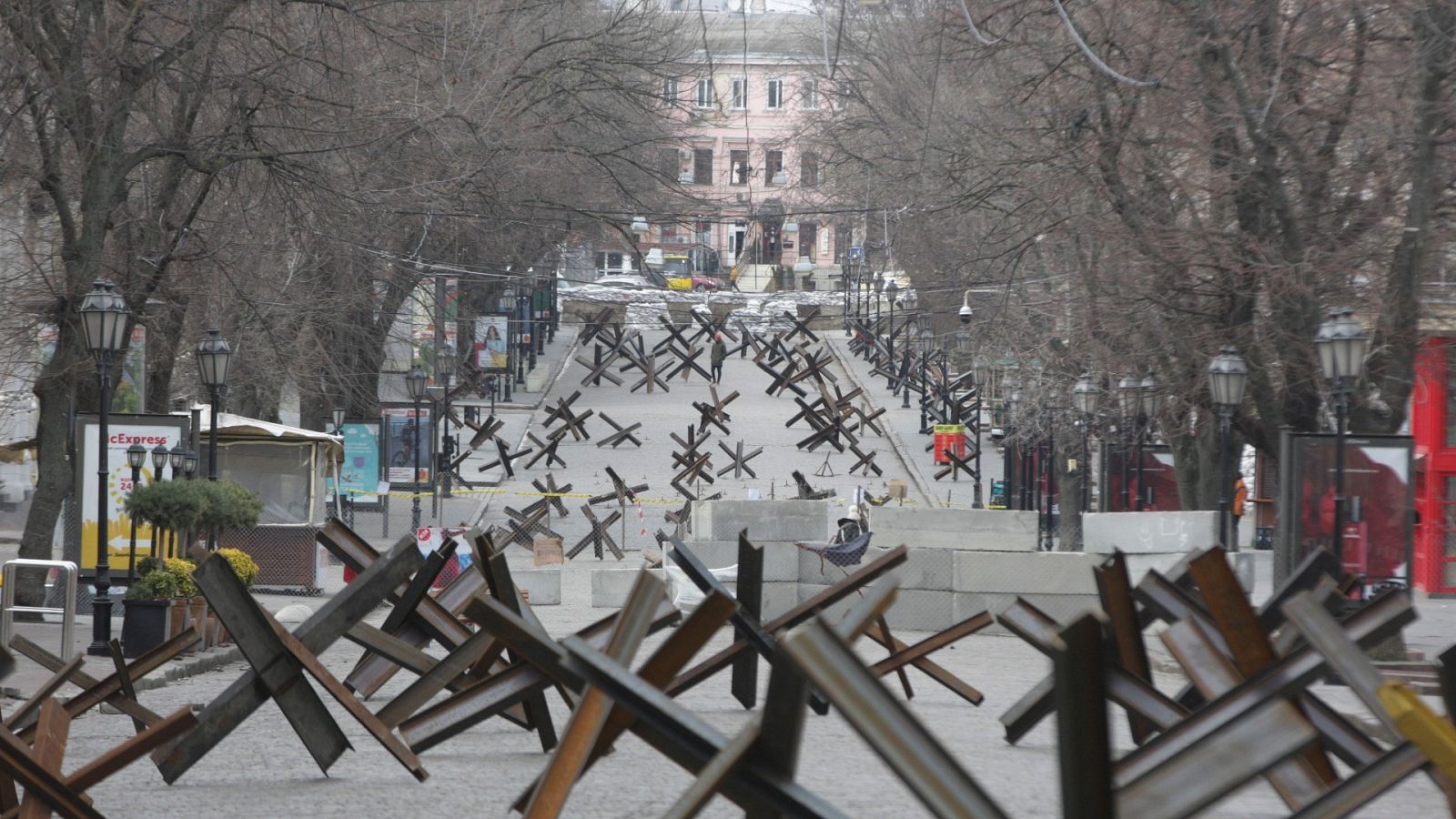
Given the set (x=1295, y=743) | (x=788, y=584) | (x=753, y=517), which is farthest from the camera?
(x=753, y=517)

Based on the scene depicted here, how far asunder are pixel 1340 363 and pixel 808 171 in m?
40.3

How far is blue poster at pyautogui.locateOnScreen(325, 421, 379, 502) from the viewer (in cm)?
3394

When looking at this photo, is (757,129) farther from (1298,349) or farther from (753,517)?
(1298,349)

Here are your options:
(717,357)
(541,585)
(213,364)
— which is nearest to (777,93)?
(717,357)

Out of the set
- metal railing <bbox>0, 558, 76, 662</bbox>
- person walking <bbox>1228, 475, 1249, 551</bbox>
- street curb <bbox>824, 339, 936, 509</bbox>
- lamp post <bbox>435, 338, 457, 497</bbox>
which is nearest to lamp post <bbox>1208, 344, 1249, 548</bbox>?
person walking <bbox>1228, 475, 1249, 551</bbox>

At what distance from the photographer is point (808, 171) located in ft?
181

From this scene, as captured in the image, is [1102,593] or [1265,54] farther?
[1265,54]

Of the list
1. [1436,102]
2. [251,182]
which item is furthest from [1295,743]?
[251,182]

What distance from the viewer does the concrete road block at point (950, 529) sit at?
88.4 feet

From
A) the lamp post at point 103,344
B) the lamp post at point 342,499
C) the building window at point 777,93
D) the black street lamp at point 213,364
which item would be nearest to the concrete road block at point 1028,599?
the black street lamp at point 213,364

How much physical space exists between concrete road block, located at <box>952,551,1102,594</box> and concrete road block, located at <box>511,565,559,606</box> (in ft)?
16.6

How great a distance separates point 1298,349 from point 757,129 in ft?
199

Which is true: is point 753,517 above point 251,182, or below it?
below

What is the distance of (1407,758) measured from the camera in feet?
13.4
